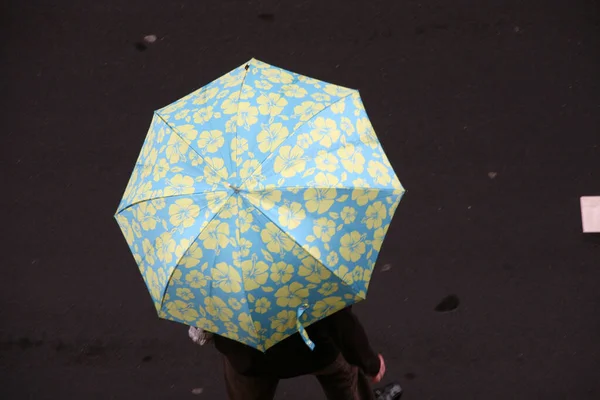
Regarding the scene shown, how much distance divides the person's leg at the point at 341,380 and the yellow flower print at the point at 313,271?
726mm

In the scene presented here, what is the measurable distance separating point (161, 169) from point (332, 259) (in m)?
0.78

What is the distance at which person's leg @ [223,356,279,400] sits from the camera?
3.44m

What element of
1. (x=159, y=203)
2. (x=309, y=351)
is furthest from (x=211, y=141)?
(x=309, y=351)

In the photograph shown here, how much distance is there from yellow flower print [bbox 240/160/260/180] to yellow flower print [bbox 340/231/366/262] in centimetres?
42

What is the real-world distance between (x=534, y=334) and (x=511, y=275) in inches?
14.1

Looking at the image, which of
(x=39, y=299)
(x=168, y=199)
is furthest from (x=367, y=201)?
(x=39, y=299)

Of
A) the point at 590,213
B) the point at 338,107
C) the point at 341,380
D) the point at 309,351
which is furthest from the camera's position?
the point at 590,213

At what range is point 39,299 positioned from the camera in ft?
15.7

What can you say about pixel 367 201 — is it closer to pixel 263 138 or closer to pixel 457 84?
pixel 263 138

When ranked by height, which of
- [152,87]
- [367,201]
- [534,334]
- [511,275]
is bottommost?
[534,334]

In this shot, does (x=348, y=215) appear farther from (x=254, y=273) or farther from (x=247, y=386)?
(x=247, y=386)

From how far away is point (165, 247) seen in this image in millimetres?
3010

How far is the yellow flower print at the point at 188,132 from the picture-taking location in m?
3.07

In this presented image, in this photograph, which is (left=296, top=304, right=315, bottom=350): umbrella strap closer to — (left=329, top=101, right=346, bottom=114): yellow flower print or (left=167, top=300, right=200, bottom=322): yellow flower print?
(left=167, top=300, right=200, bottom=322): yellow flower print
